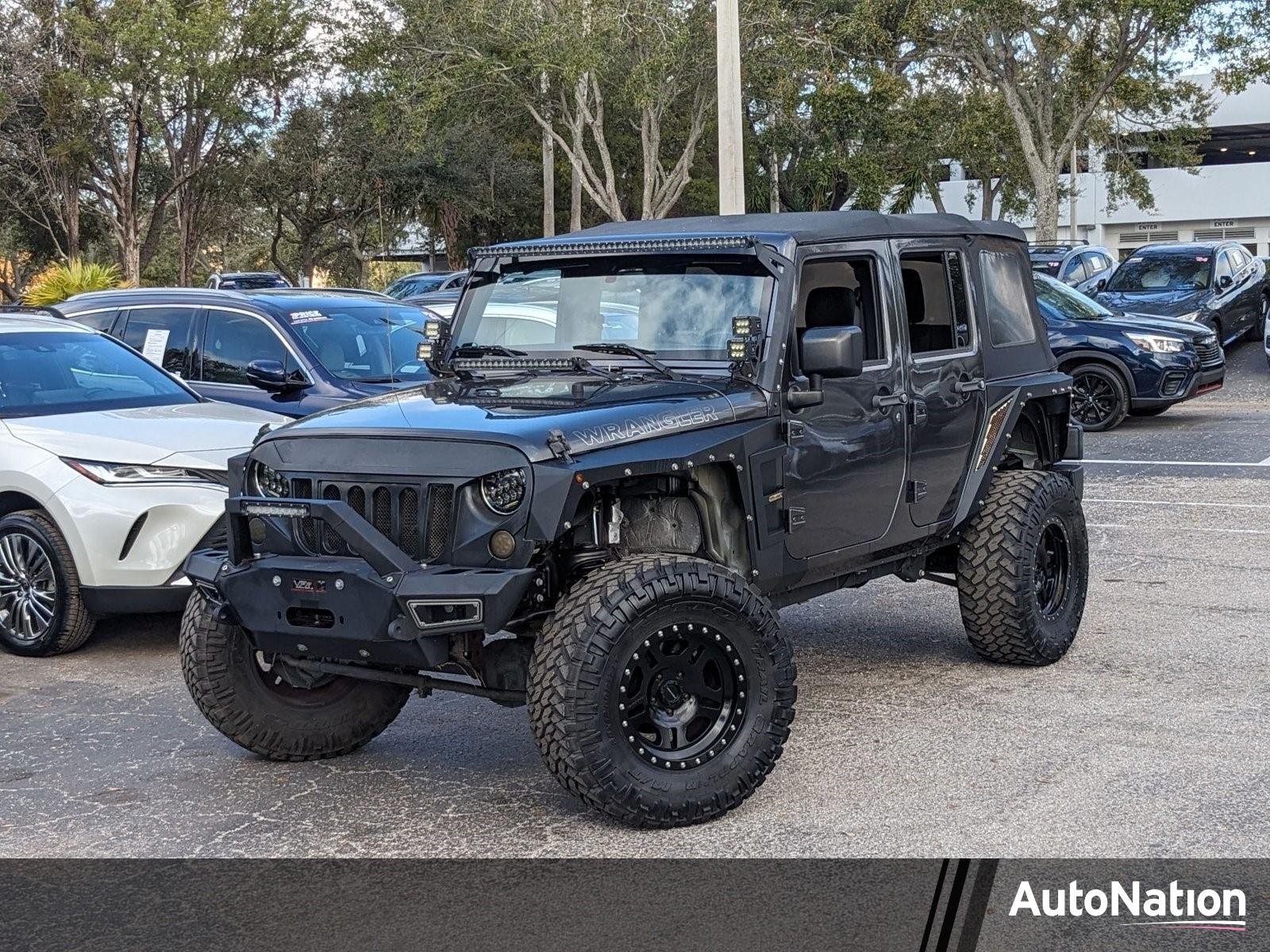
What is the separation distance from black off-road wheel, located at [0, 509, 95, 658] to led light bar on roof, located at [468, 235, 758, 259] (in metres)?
2.74

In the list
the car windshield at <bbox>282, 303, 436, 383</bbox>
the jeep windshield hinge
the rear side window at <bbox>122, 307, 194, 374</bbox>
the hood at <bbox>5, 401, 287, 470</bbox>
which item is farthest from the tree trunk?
the jeep windshield hinge

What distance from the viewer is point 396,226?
51094mm

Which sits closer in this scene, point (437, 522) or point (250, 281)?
point (437, 522)

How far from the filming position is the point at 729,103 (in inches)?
618

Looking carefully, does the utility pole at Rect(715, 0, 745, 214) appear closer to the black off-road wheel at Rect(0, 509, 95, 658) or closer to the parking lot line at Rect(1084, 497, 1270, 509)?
Result: the parking lot line at Rect(1084, 497, 1270, 509)

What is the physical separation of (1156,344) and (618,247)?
1204cm

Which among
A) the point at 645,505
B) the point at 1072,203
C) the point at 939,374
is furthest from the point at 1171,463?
the point at 1072,203

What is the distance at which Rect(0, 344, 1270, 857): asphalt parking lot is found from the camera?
16.7 feet

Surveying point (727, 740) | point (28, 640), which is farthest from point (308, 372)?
point (727, 740)

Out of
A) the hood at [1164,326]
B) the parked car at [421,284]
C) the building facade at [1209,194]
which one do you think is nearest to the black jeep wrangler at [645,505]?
the hood at [1164,326]

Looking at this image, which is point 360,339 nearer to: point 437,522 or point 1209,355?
point 437,522

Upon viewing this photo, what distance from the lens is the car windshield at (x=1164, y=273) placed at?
71.7 feet

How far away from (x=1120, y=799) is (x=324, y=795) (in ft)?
9.15

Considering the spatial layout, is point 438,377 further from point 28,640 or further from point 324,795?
point 28,640
